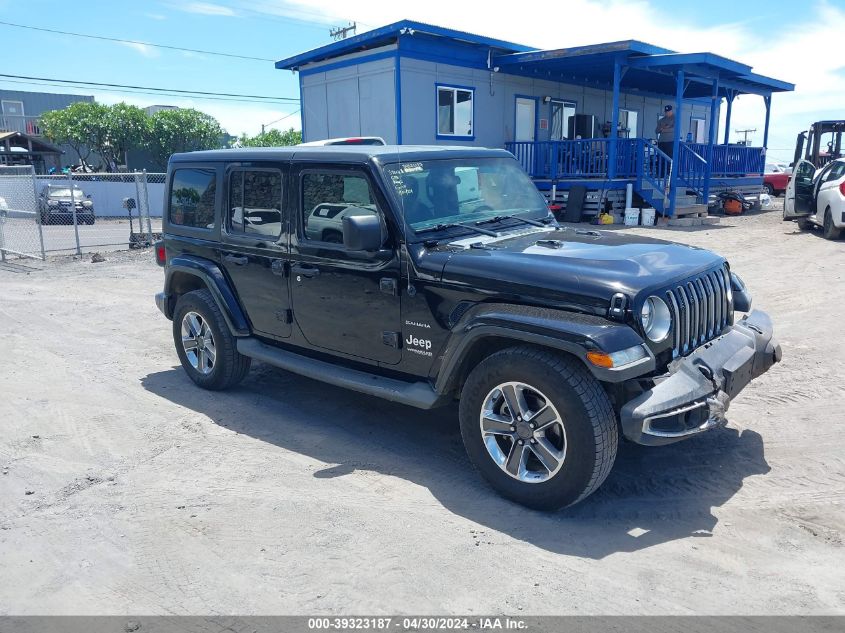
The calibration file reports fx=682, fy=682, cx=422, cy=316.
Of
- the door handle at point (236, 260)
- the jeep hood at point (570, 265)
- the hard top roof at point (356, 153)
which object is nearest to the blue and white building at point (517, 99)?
the hard top roof at point (356, 153)

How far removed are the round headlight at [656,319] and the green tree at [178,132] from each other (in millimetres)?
45089

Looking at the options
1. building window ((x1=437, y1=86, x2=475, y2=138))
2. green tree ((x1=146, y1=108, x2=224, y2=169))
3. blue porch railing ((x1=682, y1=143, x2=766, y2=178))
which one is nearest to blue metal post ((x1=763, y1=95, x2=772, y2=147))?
blue porch railing ((x1=682, y1=143, x2=766, y2=178))

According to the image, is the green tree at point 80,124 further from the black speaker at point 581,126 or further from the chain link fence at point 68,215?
the black speaker at point 581,126

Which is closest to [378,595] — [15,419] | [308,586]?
[308,586]

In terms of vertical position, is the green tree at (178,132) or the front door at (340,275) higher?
the green tree at (178,132)

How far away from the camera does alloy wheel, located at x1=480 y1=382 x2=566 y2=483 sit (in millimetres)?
3594

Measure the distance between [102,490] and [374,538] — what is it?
70.7 inches

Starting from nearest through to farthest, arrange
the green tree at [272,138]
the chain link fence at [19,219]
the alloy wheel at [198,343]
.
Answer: the alloy wheel at [198,343] → the chain link fence at [19,219] → the green tree at [272,138]

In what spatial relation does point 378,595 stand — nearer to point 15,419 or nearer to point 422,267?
point 422,267

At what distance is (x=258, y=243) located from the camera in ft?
17.0

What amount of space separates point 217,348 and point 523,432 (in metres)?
2.99

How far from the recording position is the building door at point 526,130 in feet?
61.6

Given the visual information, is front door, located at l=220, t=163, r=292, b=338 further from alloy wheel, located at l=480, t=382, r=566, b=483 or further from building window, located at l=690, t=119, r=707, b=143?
building window, located at l=690, t=119, r=707, b=143

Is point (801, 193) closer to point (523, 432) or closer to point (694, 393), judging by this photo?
point (694, 393)
